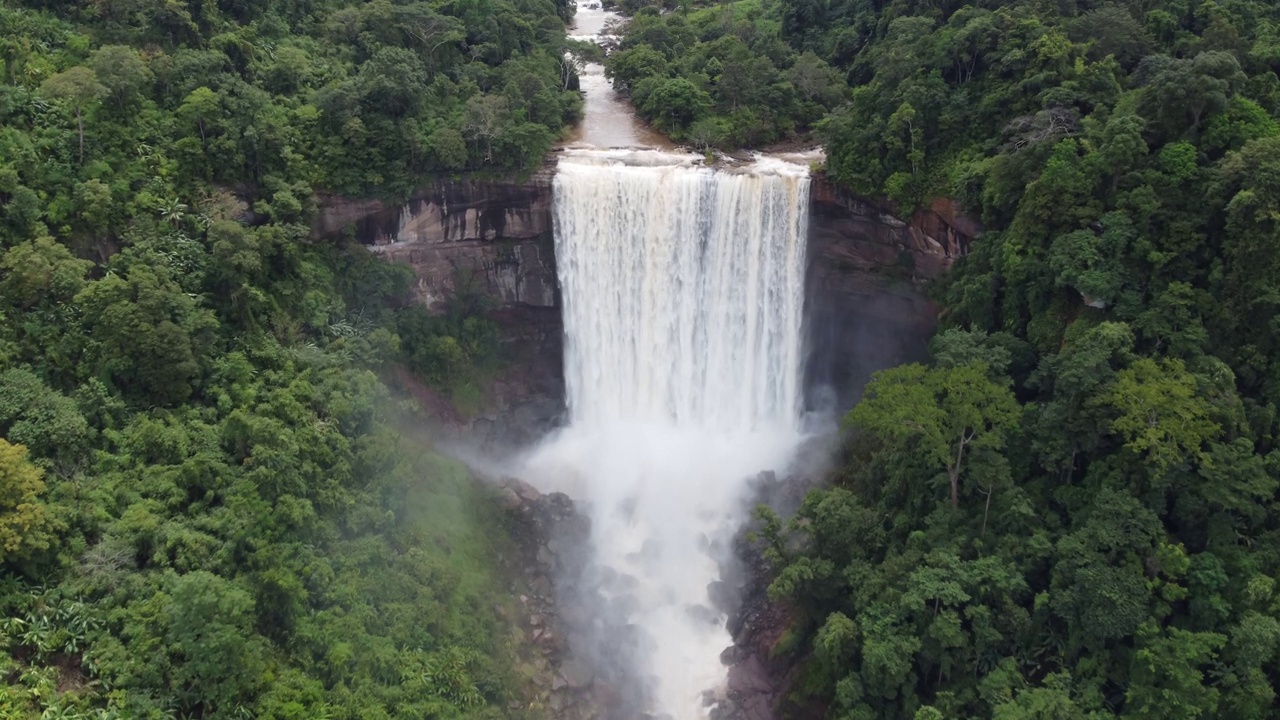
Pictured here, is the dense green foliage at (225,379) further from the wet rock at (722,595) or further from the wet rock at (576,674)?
the wet rock at (722,595)

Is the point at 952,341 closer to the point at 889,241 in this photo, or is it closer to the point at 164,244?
the point at 889,241

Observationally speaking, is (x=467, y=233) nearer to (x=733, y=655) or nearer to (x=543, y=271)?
(x=543, y=271)

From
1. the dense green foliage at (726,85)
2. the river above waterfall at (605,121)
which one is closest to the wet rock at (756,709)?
the dense green foliage at (726,85)

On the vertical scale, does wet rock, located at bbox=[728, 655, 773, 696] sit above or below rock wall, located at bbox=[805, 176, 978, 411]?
below

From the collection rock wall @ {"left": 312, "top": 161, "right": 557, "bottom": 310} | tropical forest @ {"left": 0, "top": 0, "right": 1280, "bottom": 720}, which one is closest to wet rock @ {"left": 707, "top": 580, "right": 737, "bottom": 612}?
tropical forest @ {"left": 0, "top": 0, "right": 1280, "bottom": 720}

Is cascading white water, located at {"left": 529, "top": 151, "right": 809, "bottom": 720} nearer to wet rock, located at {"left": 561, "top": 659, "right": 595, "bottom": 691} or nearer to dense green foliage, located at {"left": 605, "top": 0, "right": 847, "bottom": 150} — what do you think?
dense green foliage, located at {"left": 605, "top": 0, "right": 847, "bottom": 150}

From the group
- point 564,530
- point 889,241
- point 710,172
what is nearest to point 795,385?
point 889,241

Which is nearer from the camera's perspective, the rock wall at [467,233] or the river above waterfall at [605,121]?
the rock wall at [467,233]
